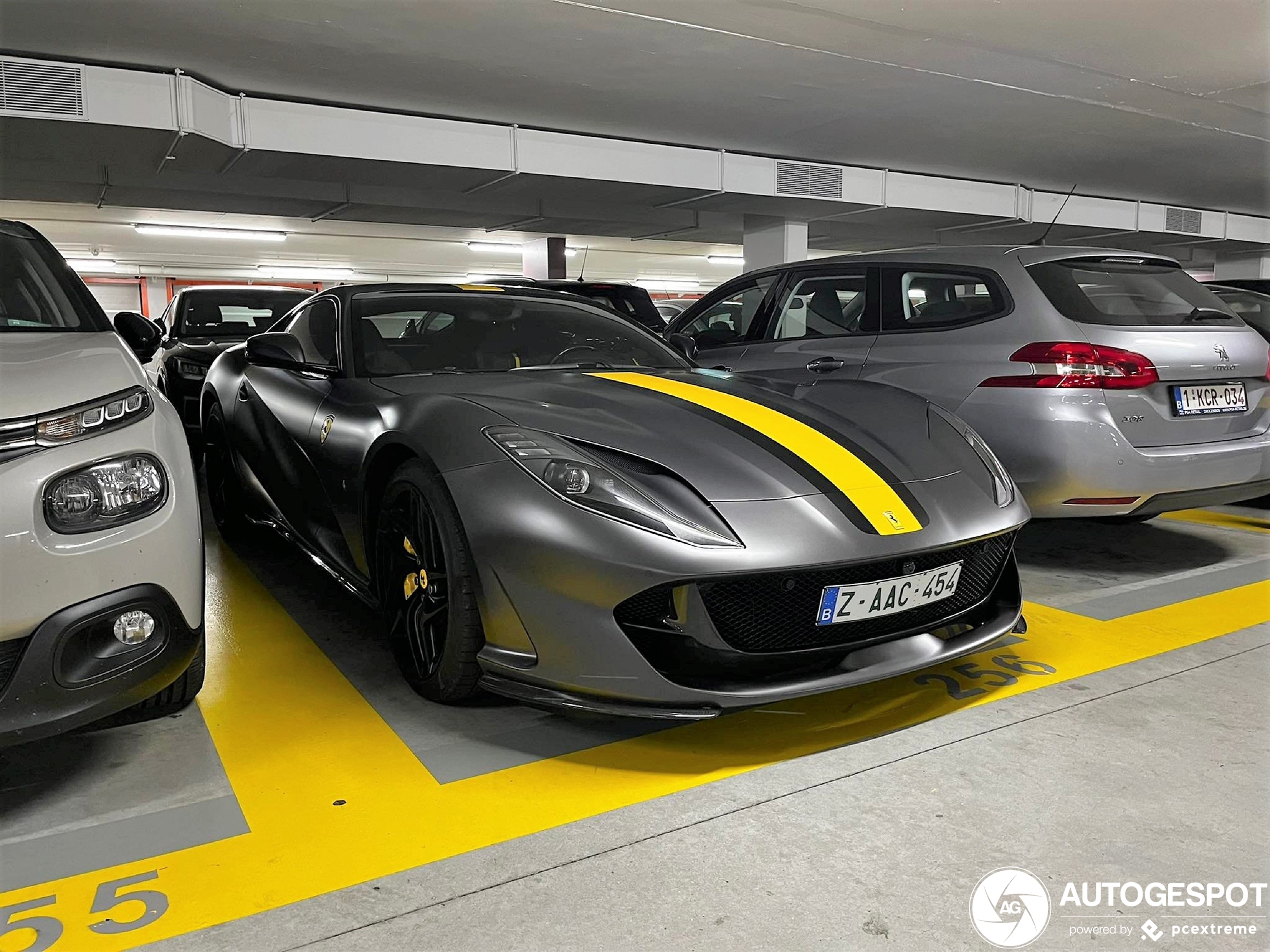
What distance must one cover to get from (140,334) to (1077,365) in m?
3.08

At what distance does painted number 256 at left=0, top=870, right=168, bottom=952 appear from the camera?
1.51 m

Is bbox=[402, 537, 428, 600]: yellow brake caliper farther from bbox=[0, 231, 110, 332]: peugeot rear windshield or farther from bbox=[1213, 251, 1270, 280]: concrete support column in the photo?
bbox=[1213, 251, 1270, 280]: concrete support column

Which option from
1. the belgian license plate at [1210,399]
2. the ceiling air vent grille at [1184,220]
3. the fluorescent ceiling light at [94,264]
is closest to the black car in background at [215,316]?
the belgian license plate at [1210,399]

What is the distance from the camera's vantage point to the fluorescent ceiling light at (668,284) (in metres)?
29.7

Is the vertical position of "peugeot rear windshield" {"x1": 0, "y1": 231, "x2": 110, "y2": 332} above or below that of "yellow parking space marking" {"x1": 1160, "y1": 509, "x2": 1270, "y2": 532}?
above

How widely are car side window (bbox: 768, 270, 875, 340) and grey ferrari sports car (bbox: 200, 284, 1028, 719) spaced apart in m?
1.24

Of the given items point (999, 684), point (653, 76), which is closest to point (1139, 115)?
point (653, 76)

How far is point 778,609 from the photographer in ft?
6.47

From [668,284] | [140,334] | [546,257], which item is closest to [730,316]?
[140,334]

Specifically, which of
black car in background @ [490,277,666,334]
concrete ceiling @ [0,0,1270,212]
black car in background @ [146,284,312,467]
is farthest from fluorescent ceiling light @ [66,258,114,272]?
black car in background @ [490,277,666,334]

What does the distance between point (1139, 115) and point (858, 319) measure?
693 centimetres

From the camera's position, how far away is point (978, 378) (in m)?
3.47

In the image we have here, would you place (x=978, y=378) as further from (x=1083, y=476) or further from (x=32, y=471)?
(x=32, y=471)

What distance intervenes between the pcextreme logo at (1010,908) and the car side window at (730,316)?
10.6 ft
